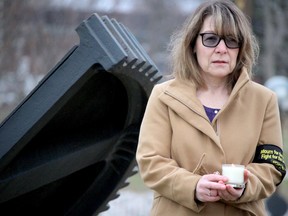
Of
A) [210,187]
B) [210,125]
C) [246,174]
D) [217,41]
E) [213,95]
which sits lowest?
[210,187]

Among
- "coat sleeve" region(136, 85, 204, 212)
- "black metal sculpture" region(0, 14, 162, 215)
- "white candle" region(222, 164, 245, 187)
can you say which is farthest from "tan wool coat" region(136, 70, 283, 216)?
"black metal sculpture" region(0, 14, 162, 215)

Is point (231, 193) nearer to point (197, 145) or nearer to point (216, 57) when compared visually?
point (197, 145)

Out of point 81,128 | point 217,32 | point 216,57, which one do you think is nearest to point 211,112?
point 216,57

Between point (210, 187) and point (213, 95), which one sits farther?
point (213, 95)

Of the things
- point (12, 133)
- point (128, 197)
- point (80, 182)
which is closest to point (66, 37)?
point (128, 197)

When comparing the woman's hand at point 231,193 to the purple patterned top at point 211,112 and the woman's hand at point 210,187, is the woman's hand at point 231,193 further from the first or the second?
the purple patterned top at point 211,112

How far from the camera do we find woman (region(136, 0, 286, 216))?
3525 mm

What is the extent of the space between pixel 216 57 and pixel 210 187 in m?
0.57

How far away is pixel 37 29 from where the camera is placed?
12773 millimetres

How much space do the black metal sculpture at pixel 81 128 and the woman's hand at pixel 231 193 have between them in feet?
2.47

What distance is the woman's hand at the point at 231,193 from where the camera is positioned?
3375mm

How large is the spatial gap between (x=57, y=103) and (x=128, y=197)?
25.6ft

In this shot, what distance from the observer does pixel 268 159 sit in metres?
3.61

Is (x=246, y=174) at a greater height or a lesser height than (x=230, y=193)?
greater
